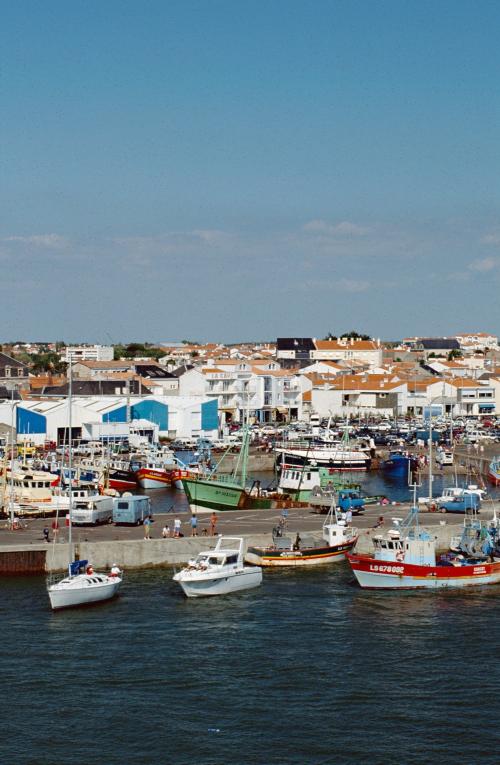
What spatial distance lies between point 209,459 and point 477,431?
92.6 feet

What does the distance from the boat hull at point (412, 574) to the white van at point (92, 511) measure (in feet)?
34.3

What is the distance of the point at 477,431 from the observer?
273 ft

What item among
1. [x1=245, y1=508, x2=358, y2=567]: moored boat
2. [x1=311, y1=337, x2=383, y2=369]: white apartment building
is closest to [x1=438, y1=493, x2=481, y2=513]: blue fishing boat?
[x1=245, y1=508, x2=358, y2=567]: moored boat

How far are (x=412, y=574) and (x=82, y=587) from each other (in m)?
9.04

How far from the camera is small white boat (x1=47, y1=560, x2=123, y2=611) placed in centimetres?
2738

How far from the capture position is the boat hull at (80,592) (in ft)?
89.7

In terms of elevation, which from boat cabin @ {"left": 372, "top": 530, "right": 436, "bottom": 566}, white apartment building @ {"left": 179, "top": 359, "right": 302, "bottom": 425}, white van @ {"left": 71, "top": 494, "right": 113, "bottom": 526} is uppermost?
white apartment building @ {"left": 179, "top": 359, "right": 302, "bottom": 425}

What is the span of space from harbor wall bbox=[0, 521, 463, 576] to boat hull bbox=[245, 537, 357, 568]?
0.68 metres

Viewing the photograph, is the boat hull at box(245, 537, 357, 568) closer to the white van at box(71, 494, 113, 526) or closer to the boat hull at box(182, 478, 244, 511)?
the white van at box(71, 494, 113, 526)

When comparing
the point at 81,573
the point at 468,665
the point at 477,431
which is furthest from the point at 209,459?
the point at 468,665

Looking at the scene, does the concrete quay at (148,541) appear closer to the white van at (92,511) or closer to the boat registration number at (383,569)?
the white van at (92,511)

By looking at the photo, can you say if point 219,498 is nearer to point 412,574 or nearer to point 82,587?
point 412,574

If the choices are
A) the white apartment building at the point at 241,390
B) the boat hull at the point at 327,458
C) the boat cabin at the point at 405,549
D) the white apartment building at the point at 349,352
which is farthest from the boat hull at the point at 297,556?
the white apartment building at the point at 349,352

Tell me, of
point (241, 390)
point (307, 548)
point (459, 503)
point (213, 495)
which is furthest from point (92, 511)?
point (241, 390)
